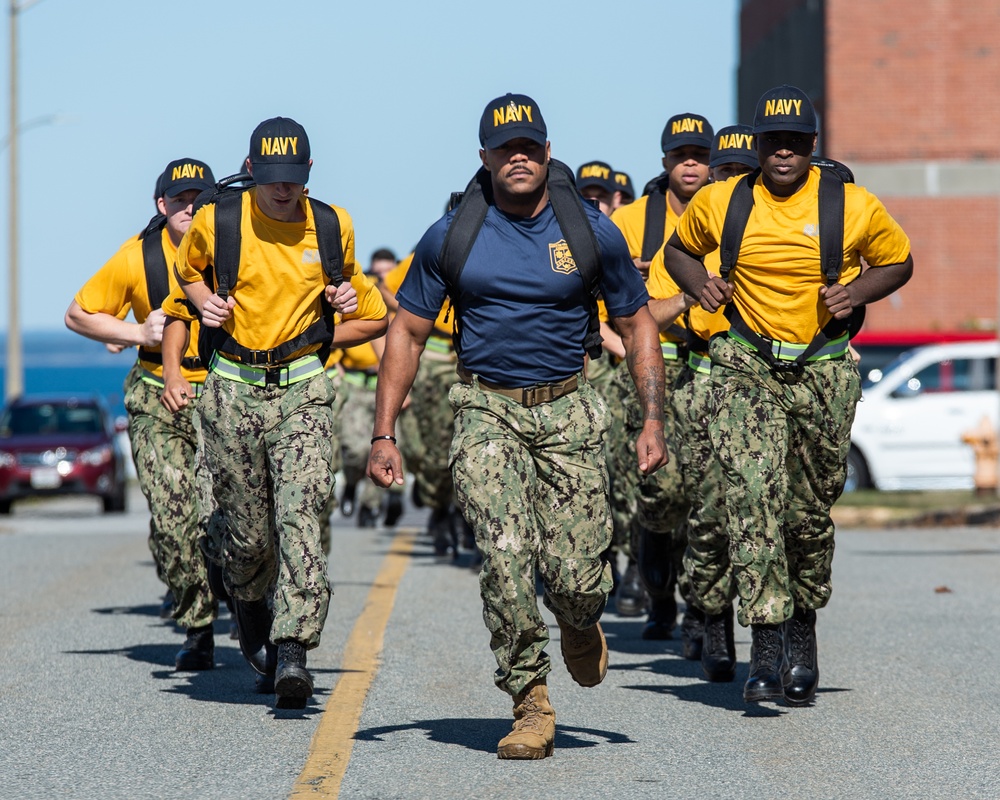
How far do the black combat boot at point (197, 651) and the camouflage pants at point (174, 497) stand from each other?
0.16 feet

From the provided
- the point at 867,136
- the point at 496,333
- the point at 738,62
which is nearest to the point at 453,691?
the point at 496,333

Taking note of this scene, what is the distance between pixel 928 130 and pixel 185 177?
95.3ft

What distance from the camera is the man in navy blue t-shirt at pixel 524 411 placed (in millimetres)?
6820

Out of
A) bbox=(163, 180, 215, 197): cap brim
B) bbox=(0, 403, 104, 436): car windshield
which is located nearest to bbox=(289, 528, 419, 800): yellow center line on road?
bbox=(163, 180, 215, 197): cap brim

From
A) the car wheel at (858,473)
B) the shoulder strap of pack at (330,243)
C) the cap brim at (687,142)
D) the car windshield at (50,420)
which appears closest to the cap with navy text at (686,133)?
the cap brim at (687,142)

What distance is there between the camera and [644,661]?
31.1ft

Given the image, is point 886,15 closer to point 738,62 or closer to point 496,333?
point 738,62

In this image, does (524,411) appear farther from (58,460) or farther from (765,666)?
(58,460)

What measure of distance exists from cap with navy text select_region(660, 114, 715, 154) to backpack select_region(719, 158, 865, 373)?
221 cm

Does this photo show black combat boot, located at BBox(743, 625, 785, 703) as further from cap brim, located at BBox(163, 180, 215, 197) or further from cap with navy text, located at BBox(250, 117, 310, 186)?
cap brim, located at BBox(163, 180, 215, 197)

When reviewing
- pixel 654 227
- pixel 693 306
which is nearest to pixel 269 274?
pixel 693 306

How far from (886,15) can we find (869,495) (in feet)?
52.8

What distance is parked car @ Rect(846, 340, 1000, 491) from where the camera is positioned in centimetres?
2420

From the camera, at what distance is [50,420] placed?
84.4 ft
